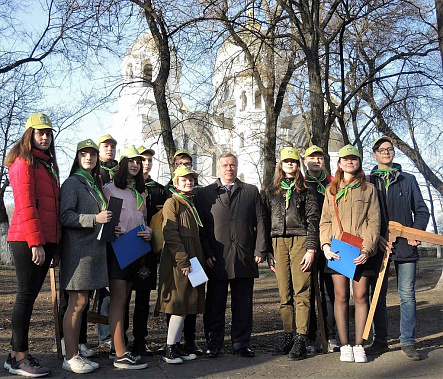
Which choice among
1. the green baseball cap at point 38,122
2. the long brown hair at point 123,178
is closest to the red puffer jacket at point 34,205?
the green baseball cap at point 38,122

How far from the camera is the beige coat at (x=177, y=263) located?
5949mm

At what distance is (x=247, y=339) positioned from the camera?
6.25m

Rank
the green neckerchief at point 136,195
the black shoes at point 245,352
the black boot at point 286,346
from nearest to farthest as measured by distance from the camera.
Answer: the green neckerchief at point 136,195
the black shoes at point 245,352
the black boot at point 286,346

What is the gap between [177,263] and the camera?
596 cm

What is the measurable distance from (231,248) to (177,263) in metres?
0.64

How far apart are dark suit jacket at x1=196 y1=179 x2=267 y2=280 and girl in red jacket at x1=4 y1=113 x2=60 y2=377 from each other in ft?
5.38

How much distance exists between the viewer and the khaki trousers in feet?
20.2

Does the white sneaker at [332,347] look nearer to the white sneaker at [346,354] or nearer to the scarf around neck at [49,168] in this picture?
the white sneaker at [346,354]

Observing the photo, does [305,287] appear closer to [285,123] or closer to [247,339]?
[247,339]

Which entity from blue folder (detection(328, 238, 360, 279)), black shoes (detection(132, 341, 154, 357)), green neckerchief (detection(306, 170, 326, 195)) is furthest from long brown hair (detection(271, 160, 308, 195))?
black shoes (detection(132, 341, 154, 357))

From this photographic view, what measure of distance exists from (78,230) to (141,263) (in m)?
Result: 0.81

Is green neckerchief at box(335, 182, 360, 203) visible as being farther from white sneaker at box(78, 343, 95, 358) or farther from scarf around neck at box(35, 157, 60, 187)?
white sneaker at box(78, 343, 95, 358)

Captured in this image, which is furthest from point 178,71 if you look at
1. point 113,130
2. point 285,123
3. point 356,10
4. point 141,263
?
point 113,130

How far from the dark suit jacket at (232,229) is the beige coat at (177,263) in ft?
0.98
